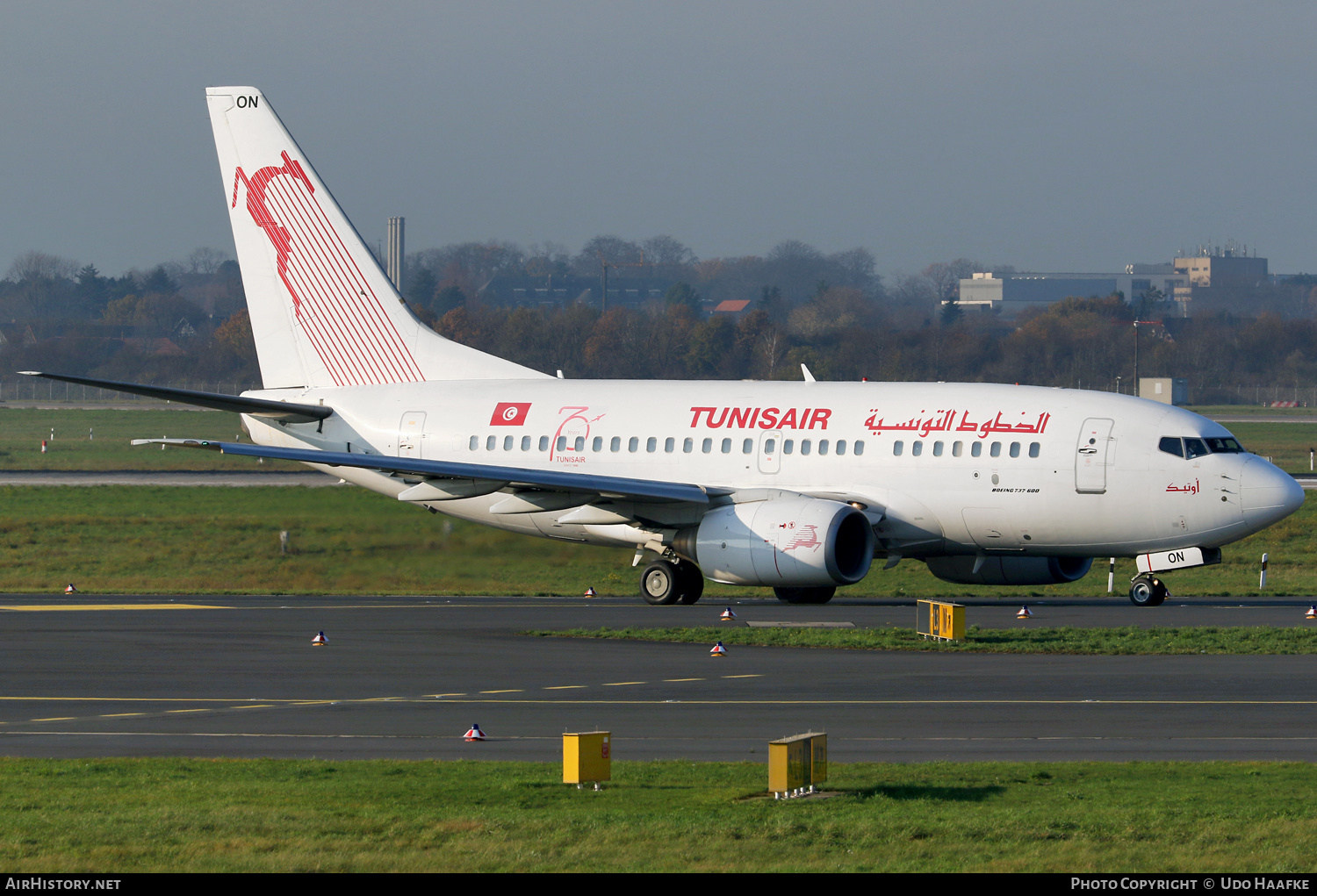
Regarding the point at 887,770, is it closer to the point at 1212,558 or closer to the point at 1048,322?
the point at 1212,558

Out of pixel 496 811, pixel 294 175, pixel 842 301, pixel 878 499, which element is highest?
pixel 842 301

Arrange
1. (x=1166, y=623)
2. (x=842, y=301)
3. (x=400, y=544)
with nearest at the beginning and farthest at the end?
1. (x=1166, y=623)
2. (x=400, y=544)
3. (x=842, y=301)

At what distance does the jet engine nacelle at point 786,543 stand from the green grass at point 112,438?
37.2 meters

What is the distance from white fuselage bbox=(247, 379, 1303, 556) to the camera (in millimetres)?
34031

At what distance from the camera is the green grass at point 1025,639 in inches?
1088

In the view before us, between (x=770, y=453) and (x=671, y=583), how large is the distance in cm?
343

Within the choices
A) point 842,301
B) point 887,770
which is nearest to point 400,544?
point 887,770

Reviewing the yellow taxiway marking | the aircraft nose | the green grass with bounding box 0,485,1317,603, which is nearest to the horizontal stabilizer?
the green grass with bounding box 0,485,1317,603

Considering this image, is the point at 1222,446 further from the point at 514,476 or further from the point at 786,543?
the point at 514,476

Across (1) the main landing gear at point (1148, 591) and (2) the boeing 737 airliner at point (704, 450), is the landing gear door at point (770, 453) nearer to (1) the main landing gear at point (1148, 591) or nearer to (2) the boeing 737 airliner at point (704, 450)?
(2) the boeing 737 airliner at point (704, 450)

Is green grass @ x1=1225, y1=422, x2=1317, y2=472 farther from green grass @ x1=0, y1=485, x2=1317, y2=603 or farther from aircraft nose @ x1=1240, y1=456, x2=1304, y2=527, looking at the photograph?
aircraft nose @ x1=1240, y1=456, x2=1304, y2=527

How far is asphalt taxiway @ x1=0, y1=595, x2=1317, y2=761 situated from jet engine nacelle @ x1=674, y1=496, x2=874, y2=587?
0.98 meters

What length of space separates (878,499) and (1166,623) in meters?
6.45

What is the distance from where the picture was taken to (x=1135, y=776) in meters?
16.2
